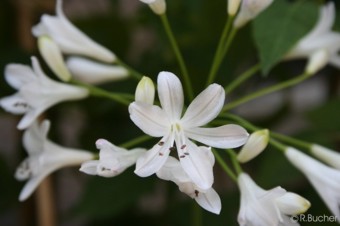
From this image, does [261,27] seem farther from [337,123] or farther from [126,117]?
[126,117]

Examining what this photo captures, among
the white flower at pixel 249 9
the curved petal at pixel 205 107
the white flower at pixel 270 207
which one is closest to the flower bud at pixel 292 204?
the white flower at pixel 270 207

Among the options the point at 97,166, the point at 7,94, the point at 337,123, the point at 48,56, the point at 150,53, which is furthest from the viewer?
the point at 150,53

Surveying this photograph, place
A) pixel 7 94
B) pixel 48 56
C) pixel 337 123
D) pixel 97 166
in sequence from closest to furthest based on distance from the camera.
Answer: pixel 97 166
pixel 48 56
pixel 337 123
pixel 7 94

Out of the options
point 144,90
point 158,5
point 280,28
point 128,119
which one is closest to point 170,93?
point 144,90

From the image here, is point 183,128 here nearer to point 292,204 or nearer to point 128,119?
point 292,204

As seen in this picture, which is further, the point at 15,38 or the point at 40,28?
the point at 15,38

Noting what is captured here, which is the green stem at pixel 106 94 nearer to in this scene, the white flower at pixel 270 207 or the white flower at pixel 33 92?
the white flower at pixel 33 92

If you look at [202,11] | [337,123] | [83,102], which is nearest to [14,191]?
[83,102]
